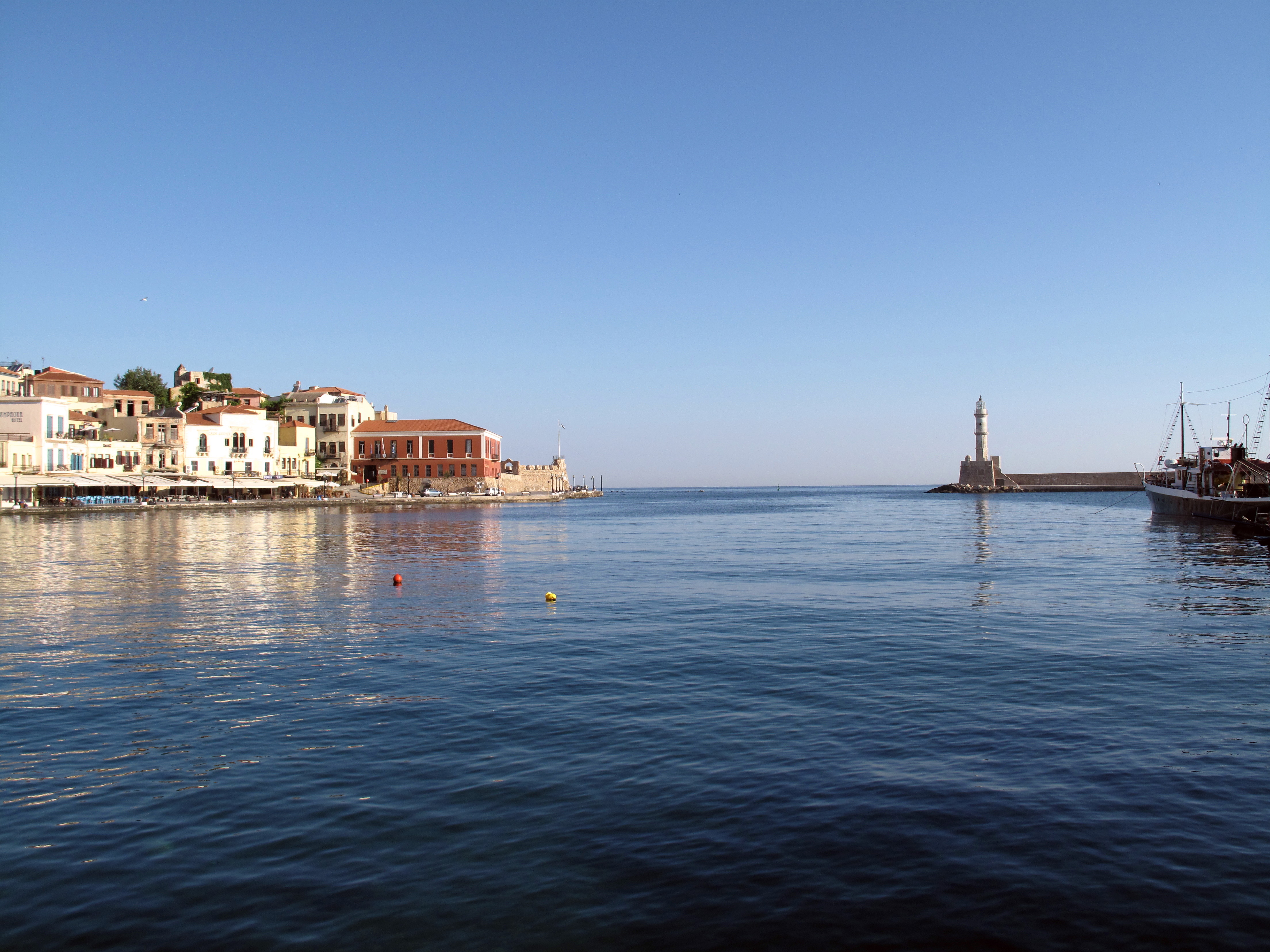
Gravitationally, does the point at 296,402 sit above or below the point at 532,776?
above

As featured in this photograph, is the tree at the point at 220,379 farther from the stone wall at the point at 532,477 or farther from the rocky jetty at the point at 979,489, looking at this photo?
the rocky jetty at the point at 979,489

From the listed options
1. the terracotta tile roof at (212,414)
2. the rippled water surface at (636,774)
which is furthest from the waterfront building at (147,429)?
the rippled water surface at (636,774)

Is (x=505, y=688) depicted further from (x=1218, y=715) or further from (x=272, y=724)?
(x=1218, y=715)

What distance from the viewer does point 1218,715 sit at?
36.2 feet

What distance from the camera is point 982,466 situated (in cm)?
15625

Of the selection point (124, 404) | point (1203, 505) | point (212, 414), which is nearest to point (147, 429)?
point (124, 404)

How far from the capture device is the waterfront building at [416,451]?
372 ft

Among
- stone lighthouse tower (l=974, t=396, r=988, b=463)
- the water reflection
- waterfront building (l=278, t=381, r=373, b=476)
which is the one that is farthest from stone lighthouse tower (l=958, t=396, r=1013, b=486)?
waterfront building (l=278, t=381, r=373, b=476)

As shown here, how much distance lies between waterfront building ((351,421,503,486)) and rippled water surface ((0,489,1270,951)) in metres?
92.1

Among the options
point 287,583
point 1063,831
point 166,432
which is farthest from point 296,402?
point 1063,831

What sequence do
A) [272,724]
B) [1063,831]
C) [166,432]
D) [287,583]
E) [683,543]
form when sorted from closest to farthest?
[1063,831], [272,724], [287,583], [683,543], [166,432]

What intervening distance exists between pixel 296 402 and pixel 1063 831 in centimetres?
11784

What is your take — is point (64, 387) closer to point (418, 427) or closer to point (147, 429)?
point (147, 429)

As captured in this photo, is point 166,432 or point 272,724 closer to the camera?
point 272,724
